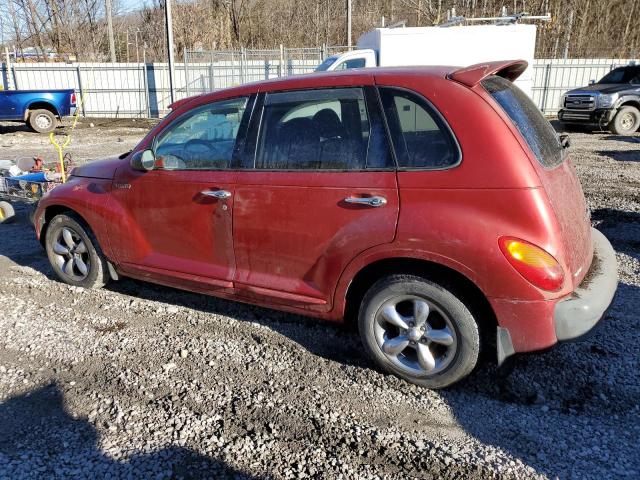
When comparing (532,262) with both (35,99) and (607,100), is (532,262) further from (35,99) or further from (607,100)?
(35,99)

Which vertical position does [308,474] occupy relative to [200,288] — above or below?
below

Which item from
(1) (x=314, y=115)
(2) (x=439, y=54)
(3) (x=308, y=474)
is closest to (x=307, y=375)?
(3) (x=308, y=474)

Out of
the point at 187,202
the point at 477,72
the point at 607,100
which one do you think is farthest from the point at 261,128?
the point at 607,100

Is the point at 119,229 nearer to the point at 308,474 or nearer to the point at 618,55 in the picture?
the point at 308,474

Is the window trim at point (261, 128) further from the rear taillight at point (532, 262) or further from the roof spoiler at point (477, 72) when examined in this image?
the rear taillight at point (532, 262)

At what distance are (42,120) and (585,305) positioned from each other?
18.9 m

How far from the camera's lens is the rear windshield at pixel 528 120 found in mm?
3131

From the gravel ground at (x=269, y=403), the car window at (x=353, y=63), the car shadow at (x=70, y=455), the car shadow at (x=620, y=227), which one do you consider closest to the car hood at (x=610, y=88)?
the car window at (x=353, y=63)

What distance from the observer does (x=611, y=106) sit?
51.4ft

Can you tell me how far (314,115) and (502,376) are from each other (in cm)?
208

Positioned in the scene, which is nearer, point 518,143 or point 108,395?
point 518,143

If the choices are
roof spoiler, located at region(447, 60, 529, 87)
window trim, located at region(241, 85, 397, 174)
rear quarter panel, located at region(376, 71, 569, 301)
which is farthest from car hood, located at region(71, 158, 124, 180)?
roof spoiler, located at region(447, 60, 529, 87)

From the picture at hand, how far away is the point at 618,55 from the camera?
2862 centimetres

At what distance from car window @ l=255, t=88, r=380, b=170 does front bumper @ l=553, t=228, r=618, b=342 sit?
4.33 feet
